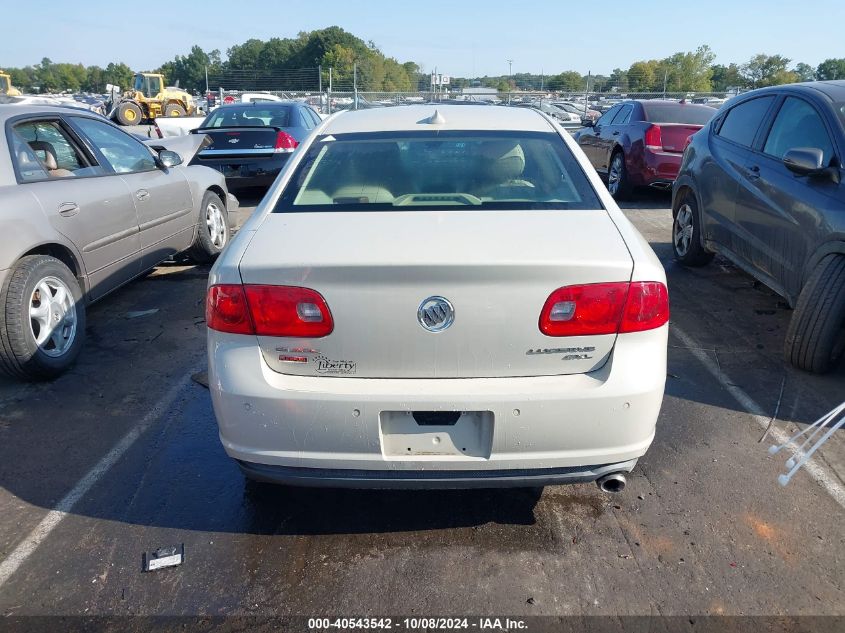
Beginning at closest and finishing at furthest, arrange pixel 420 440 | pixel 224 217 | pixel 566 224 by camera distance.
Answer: pixel 420 440
pixel 566 224
pixel 224 217

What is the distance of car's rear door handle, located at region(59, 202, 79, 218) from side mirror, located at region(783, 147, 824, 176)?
4.68 metres

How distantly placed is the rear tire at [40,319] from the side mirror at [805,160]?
4698 mm

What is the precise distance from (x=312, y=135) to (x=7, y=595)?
2.44 metres

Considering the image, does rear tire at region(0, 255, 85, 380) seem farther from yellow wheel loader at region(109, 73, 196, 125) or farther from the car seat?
yellow wheel loader at region(109, 73, 196, 125)

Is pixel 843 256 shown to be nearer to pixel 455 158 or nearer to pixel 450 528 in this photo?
pixel 455 158

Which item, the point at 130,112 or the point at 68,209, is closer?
the point at 68,209

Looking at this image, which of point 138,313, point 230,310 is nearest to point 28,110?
point 138,313

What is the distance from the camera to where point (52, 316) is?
14.1 feet

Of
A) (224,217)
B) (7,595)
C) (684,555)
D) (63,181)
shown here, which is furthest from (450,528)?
(224,217)

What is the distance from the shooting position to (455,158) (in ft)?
10.8

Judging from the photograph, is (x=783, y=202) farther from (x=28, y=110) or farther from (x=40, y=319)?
(x=28, y=110)

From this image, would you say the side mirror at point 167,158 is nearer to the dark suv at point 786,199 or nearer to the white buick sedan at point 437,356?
the white buick sedan at point 437,356

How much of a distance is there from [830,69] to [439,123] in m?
74.1

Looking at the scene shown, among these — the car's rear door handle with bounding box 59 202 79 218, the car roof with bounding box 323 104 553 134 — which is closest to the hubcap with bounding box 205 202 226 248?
the car's rear door handle with bounding box 59 202 79 218
